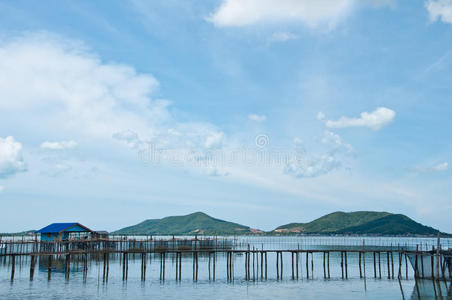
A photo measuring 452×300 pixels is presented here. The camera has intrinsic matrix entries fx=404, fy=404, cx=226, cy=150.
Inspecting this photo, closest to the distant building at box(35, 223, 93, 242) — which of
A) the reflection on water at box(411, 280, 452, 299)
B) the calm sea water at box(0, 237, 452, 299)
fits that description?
the calm sea water at box(0, 237, 452, 299)

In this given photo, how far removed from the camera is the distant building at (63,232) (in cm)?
6875

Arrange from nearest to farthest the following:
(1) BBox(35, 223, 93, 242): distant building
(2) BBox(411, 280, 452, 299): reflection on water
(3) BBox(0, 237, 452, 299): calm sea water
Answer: (3) BBox(0, 237, 452, 299): calm sea water < (2) BBox(411, 280, 452, 299): reflection on water < (1) BBox(35, 223, 93, 242): distant building

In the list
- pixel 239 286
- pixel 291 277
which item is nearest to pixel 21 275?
pixel 239 286

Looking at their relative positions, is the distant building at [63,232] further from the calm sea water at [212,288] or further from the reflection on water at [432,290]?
the reflection on water at [432,290]

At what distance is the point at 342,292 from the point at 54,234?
168 feet

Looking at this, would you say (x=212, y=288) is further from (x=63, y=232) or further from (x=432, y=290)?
(x=63, y=232)

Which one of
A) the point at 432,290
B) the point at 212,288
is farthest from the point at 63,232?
the point at 432,290

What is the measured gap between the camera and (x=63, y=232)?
227 feet

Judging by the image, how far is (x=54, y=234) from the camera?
69.8 meters

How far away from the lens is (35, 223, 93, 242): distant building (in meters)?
68.8

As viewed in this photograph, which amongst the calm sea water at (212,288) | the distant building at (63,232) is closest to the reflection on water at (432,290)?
the calm sea water at (212,288)

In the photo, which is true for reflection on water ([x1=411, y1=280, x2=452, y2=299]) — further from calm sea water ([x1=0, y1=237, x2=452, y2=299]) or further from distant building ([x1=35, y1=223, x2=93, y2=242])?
distant building ([x1=35, y1=223, x2=93, y2=242])

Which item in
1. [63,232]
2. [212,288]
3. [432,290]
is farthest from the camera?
[63,232]

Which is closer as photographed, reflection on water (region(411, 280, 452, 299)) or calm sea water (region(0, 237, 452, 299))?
calm sea water (region(0, 237, 452, 299))
